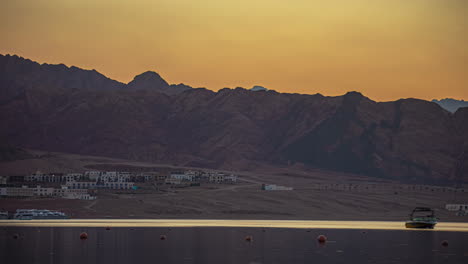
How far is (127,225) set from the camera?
5787 inches

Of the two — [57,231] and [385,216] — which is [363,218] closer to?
[385,216]

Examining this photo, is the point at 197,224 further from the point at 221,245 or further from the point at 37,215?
the point at 221,245

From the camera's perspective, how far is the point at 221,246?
10331 cm

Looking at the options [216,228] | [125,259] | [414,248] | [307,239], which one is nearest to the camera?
[125,259]

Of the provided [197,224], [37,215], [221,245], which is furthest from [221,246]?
[37,215]

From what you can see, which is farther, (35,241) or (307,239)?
(307,239)

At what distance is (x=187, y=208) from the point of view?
19800 centimetres

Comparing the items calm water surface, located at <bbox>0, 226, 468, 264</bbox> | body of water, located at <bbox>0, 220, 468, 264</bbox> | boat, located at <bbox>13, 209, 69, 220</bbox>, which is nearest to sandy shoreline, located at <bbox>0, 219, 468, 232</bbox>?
body of water, located at <bbox>0, 220, 468, 264</bbox>

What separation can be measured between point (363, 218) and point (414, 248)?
296 feet

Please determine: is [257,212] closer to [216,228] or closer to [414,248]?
[216,228]

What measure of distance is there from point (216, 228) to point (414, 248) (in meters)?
45.3

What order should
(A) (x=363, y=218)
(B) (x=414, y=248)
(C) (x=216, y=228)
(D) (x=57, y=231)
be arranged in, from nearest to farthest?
(B) (x=414, y=248) < (D) (x=57, y=231) < (C) (x=216, y=228) < (A) (x=363, y=218)

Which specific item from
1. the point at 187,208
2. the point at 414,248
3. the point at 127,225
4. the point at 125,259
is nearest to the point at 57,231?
the point at 127,225

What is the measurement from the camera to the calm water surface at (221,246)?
8806 centimetres
